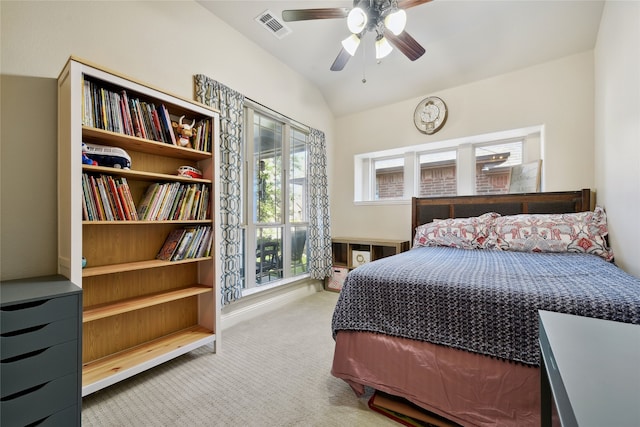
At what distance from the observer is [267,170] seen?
304 centimetres

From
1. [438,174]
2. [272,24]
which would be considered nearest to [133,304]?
[272,24]

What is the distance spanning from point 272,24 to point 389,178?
96.1 inches

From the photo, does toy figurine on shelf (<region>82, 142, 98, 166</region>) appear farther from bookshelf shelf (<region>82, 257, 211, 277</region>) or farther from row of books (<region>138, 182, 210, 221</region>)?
bookshelf shelf (<region>82, 257, 211, 277</region>)

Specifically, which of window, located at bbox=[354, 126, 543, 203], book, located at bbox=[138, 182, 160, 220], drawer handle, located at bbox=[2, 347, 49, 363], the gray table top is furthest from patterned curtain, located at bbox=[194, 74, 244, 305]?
the gray table top

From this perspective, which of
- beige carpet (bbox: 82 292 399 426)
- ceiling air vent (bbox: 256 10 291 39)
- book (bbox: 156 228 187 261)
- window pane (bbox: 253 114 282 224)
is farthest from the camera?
window pane (bbox: 253 114 282 224)

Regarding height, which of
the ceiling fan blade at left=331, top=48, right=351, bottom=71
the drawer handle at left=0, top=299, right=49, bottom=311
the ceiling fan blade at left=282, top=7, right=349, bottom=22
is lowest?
the drawer handle at left=0, top=299, right=49, bottom=311

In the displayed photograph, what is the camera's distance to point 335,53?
3004 millimetres

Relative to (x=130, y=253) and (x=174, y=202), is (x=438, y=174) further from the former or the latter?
(x=130, y=253)

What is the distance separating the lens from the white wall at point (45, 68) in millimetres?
1419

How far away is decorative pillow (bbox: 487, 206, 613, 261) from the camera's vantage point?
2.11m

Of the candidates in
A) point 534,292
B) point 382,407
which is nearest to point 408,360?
point 382,407

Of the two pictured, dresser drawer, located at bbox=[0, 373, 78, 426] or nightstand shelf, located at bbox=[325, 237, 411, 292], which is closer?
dresser drawer, located at bbox=[0, 373, 78, 426]

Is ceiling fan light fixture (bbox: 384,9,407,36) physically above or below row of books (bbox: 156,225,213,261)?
above

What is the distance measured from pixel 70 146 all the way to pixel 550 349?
212 cm
